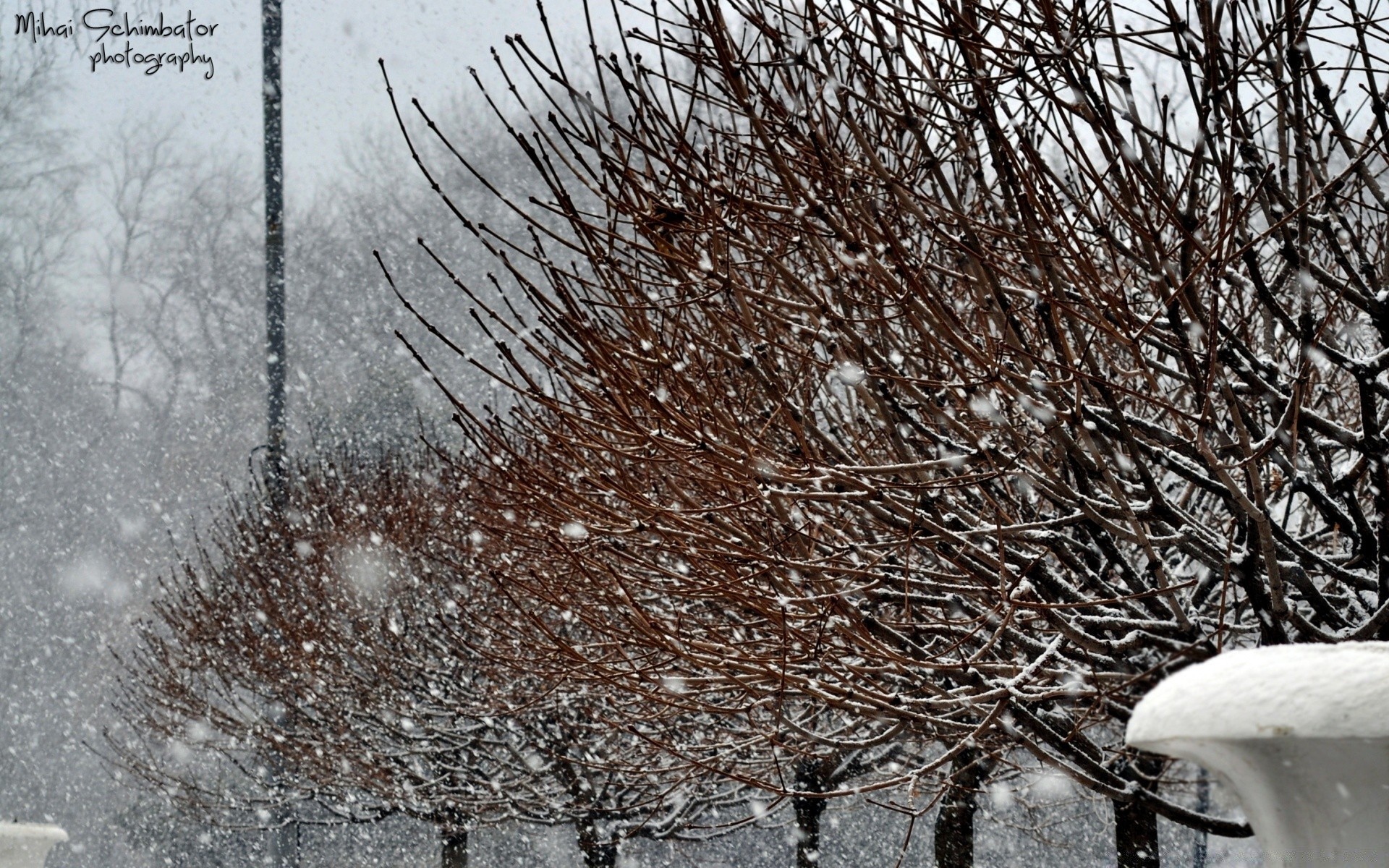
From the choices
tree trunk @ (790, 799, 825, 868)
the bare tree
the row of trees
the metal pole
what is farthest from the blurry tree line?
the row of trees

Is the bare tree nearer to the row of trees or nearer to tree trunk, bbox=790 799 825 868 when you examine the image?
tree trunk, bbox=790 799 825 868

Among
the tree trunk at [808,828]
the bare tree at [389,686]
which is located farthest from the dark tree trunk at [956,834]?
the bare tree at [389,686]

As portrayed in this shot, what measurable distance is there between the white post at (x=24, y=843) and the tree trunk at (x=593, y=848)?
466 centimetres

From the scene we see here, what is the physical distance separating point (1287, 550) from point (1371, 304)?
64cm

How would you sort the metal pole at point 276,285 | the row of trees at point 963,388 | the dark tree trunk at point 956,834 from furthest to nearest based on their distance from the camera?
the metal pole at point 276,285 < the dark tree trunk at point 956,834 < the row of trees at point 963,388

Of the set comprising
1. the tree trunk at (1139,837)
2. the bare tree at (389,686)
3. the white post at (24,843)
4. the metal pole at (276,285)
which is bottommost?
the tree trunk at (1139,837)

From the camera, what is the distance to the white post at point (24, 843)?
14.6ft

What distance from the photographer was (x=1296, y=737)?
138cm

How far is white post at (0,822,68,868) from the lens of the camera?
14.6 ft

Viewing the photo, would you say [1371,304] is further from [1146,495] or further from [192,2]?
Answer: [192,2]

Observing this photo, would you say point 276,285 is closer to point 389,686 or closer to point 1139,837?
point 389,686

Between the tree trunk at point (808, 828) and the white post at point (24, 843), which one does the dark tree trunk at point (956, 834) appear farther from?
the white post at point (24, 843)

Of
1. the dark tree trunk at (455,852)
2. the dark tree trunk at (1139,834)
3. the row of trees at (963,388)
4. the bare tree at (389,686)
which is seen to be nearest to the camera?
the row of trees at (963,388)

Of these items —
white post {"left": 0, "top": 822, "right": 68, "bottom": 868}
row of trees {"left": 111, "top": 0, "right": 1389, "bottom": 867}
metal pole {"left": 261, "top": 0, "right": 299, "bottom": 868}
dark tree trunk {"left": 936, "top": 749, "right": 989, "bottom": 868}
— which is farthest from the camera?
metal pole {"left": 261, "top": 0, "right": 299, "bottom": 868}
